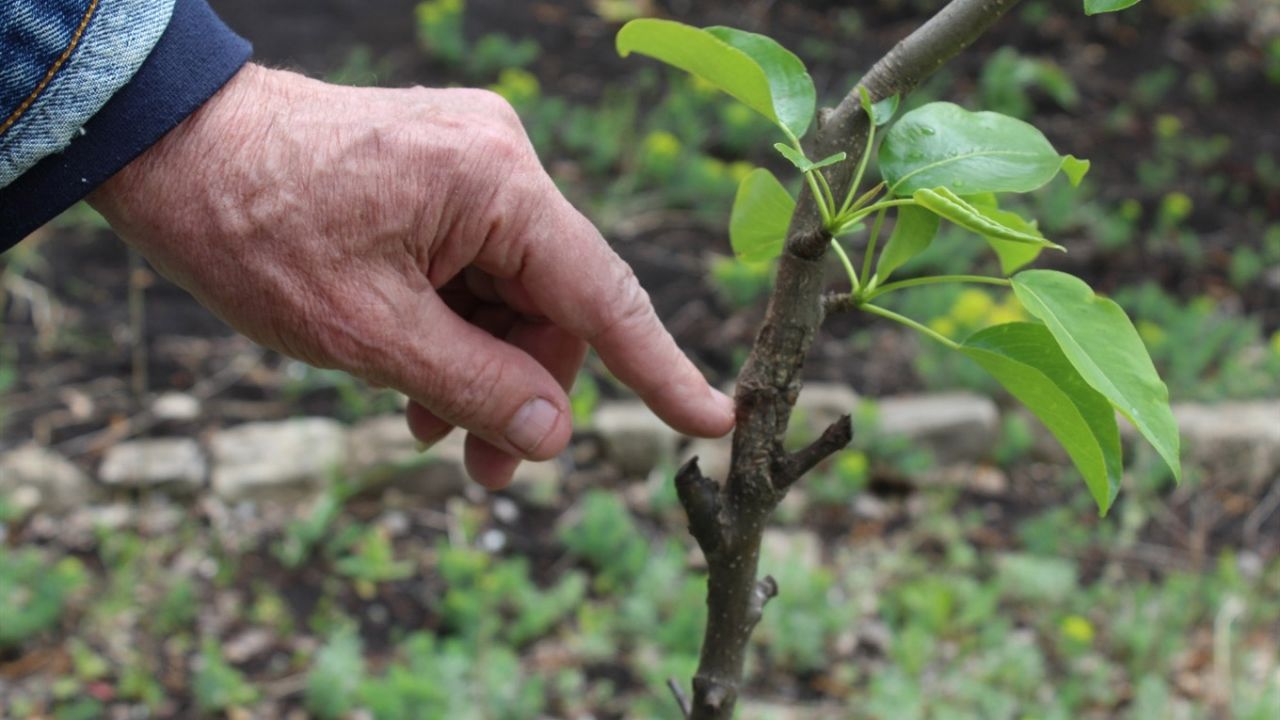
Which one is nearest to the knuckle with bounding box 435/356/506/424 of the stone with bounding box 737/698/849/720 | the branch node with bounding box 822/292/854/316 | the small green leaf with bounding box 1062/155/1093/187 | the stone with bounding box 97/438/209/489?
the branch node with bounding box 822/292/854/316

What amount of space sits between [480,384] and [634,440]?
2211mm

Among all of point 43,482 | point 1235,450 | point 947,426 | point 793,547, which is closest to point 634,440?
point 793,547

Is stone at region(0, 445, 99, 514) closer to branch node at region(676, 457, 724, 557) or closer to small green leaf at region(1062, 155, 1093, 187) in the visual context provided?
branch node at region(676, 457, 724, 557)

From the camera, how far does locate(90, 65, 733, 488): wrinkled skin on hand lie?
131cm

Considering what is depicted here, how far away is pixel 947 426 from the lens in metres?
3.80

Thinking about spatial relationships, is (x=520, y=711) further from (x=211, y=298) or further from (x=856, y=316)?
(x=856, y=316)

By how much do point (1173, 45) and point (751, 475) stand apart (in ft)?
21.1

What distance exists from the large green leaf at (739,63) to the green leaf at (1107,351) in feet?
0.87

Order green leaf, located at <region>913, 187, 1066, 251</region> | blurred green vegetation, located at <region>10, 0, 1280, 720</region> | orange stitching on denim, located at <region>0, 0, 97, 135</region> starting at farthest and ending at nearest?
blurred green vegetation, located at <region>10, 0, 1280, 720</region> < orange stitching on denim, located at <region>0, 0, 97, 135</region> < green leaf, located at <region>913, 187, 1066, 251</region>

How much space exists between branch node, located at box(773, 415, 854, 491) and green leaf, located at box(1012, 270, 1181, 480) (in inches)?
8.8

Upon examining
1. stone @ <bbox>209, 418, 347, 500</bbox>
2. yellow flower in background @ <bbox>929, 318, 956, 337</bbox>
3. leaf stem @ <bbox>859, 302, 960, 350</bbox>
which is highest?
leaf stem @ <bbox>859, 302, 960, 350</bbox>

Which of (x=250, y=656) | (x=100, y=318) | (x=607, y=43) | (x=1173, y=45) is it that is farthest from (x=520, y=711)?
(x=1173, y=45)

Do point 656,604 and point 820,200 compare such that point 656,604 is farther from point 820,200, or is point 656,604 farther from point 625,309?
point 820,200

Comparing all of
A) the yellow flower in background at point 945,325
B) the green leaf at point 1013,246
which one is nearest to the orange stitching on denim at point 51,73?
the green leaf at point 1013,246
